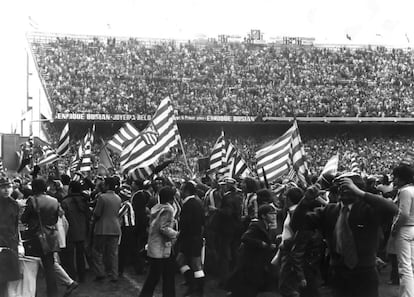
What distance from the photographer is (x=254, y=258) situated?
810 centimetres

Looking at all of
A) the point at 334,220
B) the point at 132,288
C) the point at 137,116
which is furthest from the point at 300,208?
the point at 137,116

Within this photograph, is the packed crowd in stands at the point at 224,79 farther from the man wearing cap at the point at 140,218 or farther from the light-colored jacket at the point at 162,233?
the light-colored jacket at the point at 162,233

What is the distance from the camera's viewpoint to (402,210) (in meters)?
8.03

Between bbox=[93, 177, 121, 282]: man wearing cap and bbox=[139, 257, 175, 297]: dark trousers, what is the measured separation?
2.43 m

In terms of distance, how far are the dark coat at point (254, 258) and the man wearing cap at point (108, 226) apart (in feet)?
11.5

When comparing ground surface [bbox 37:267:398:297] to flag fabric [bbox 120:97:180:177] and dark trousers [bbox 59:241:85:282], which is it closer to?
dark trousers [bbox 59:241:85:282]

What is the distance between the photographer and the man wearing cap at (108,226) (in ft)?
36.5

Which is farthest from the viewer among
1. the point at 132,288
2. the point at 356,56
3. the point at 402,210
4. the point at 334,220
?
the point at 356,56

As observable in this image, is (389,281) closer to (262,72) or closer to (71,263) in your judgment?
(71,263)

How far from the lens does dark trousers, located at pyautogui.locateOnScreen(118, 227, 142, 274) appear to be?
40.0 ft

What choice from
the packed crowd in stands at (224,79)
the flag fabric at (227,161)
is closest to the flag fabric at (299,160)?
the flag fabric at (227,161)

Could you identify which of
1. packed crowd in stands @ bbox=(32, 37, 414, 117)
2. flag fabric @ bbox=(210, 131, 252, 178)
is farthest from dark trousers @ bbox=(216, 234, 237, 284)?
packed crowd in stands @ bbox=(32, 37, 414, 117)

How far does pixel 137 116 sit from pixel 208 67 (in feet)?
25.4

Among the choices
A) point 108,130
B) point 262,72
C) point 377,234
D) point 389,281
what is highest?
point 262,72
